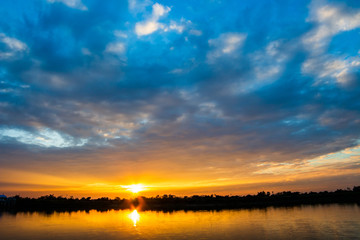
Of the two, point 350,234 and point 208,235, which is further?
point 208,235

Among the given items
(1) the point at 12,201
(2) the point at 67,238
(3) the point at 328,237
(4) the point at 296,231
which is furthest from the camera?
(1) the point at 12,201

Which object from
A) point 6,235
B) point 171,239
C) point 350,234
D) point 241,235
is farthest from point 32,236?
point 350,234

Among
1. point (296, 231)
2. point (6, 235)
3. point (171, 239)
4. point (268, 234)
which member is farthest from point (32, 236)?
point (296, 231)

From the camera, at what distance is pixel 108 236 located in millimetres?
52688

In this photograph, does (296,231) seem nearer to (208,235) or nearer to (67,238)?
(208,235)

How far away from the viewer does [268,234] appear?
51.8 metres

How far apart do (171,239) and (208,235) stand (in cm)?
891

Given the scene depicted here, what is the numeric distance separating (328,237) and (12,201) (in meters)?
174

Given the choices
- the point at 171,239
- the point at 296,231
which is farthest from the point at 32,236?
the point at 296,231

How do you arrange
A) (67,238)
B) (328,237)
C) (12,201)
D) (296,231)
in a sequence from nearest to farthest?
(328,237) → (67,238) → (296,231) → (12,201)

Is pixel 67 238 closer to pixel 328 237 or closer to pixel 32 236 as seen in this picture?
pixel 32 236

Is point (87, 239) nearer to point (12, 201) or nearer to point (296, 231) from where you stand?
point (296, 231)

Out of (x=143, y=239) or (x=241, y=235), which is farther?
(x=241, y=235)

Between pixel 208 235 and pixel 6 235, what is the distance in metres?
41.5
